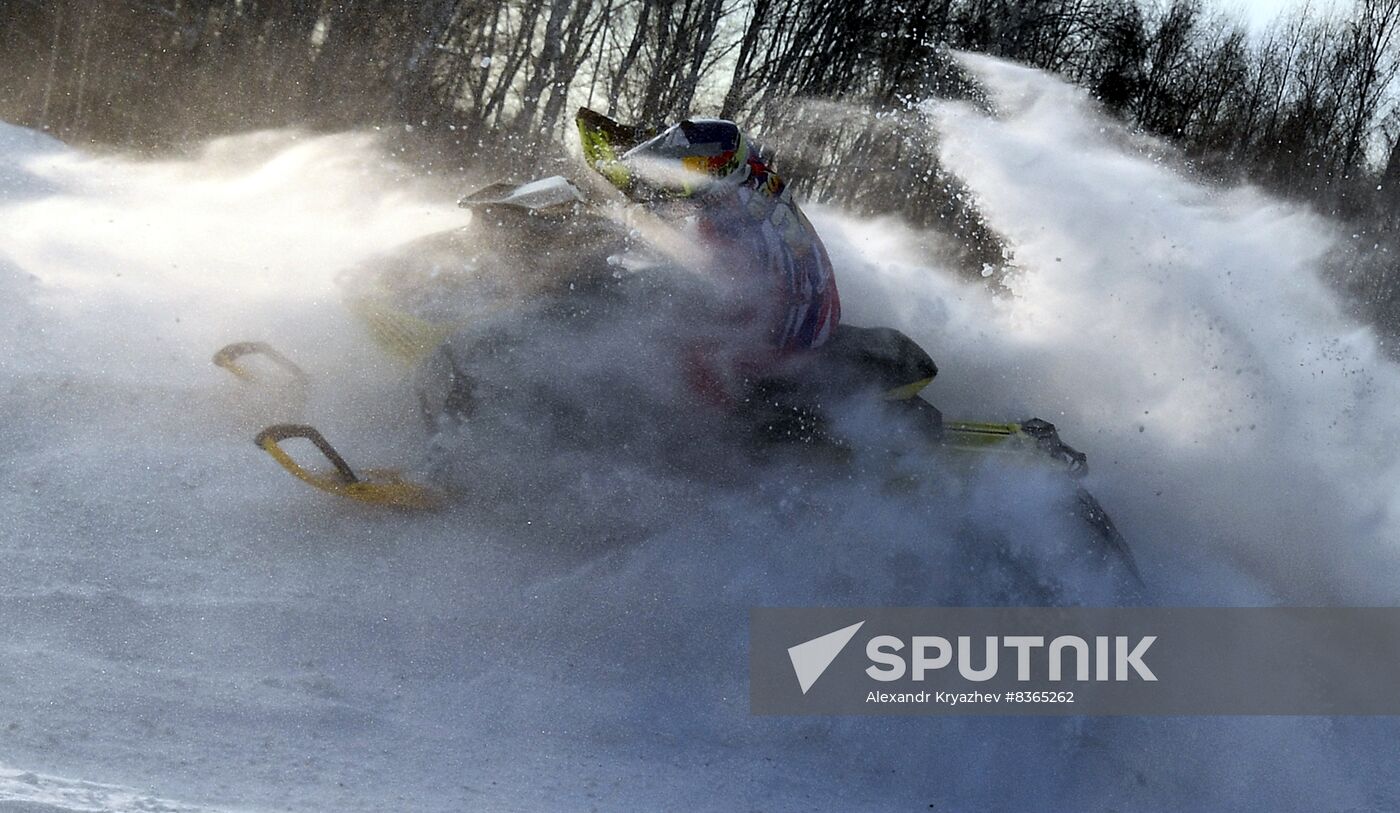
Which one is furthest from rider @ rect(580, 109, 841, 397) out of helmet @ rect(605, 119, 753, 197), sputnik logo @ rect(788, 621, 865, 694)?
sputnik logo @ rect(788, 621, 865, 694)

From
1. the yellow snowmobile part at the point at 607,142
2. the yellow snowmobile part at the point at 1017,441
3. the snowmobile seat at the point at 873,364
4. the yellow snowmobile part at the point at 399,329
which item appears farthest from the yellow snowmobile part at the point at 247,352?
the yellow snowmobile part at the point at 1017,441

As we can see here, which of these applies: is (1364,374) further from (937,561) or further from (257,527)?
(257,527)

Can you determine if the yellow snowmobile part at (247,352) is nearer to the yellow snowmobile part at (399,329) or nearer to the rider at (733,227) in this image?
the yellow snowmobile part at (399,329)

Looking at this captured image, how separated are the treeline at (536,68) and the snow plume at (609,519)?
499 cm

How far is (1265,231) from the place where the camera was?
296 inches

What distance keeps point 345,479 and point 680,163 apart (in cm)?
191

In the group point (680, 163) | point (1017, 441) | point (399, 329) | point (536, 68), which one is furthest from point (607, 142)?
point (536, 68)

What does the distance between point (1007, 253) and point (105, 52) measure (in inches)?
533

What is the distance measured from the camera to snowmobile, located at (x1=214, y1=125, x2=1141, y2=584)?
4.98m

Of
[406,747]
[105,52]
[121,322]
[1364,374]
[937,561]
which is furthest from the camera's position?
[105,52]

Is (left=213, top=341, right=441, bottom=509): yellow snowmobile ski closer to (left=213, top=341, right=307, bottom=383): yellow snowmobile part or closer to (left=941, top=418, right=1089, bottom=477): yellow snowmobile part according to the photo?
(left=213, top=341, right=307, bottom=383): yellow snowmobile part

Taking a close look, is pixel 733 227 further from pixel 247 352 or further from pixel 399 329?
pixel 247 352

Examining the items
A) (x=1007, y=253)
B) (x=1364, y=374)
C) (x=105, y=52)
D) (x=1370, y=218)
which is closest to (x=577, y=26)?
(x=105, y=52)

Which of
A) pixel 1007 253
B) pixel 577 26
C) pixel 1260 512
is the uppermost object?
pixel 577 26
